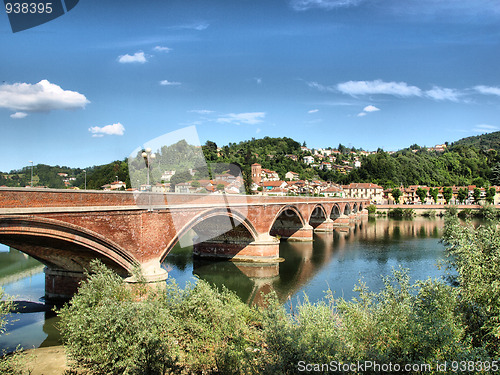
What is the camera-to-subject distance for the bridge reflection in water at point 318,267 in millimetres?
22594

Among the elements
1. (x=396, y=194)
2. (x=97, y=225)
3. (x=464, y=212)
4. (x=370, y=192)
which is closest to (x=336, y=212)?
(x=464, y=212)

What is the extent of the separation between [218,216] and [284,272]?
6789 millimetres

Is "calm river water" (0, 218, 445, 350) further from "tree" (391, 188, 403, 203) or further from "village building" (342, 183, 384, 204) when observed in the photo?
"village building" (342, 183, 384, 204)

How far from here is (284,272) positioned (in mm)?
26797

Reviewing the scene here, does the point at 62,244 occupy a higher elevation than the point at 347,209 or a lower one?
higher

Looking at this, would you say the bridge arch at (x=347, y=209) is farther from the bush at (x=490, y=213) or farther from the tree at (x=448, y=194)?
the tree at (x=448, y=194)

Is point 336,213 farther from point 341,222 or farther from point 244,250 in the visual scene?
point 244,250

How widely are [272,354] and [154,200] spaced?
1005 centimetres

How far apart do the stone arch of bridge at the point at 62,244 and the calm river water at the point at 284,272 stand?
302cm

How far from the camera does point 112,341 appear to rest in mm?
8234

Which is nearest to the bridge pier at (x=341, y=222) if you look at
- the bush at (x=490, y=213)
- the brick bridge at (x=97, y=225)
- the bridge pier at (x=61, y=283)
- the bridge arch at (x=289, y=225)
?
the bridge arch at (x=289, y=225)

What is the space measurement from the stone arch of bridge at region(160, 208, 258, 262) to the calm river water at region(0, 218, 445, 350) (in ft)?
7.37

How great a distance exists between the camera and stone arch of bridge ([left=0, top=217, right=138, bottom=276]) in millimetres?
10641

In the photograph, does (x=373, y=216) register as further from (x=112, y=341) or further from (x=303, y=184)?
(x=112, y=341)
